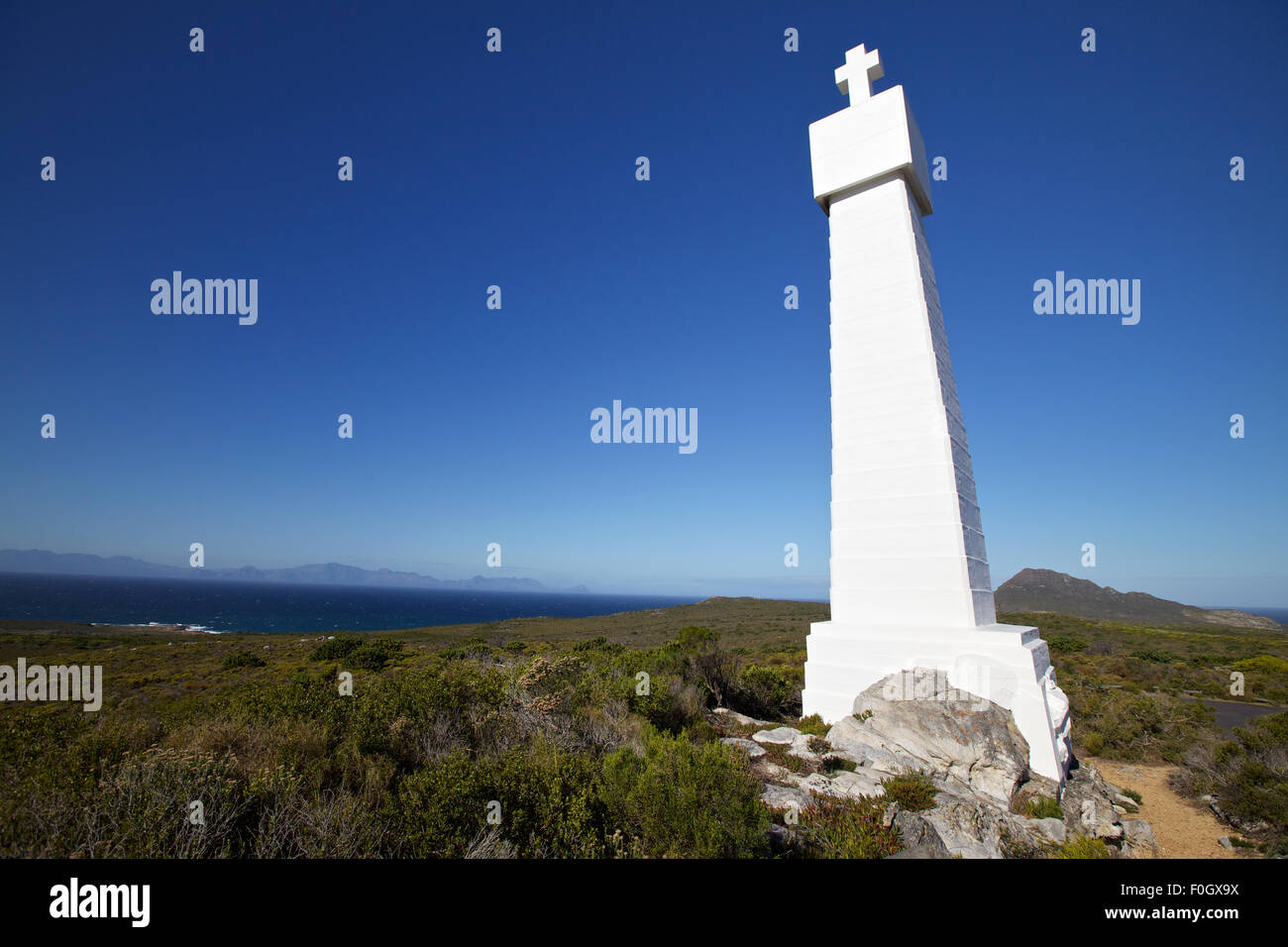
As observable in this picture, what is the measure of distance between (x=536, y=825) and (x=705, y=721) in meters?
6.23

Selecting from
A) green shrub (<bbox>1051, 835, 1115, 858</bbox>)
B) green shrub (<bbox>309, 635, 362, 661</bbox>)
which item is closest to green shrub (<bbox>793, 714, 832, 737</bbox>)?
green shrub (<bbox>1051, 835, 1115, 858</bbox>)

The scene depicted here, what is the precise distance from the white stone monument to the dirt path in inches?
62.3

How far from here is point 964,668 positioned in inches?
356

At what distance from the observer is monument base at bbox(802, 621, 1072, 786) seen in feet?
27.6

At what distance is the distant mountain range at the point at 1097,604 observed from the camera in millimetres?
62594

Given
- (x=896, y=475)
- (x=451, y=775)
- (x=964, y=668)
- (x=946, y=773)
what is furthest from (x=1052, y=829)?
(x=451, y=775)

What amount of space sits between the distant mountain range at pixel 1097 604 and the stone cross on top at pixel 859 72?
62.3 meters

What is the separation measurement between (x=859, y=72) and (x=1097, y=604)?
91076mm

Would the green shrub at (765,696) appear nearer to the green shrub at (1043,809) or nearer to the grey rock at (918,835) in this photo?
the green shrub at (1043,809)

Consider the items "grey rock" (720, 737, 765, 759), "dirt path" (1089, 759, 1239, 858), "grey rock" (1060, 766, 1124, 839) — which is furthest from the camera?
"grey rock" (720, 737, 765, 759)

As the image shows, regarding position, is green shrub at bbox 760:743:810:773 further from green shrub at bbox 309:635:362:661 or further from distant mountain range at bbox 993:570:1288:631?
distant mountain range at bbox 993:570:1288:631
